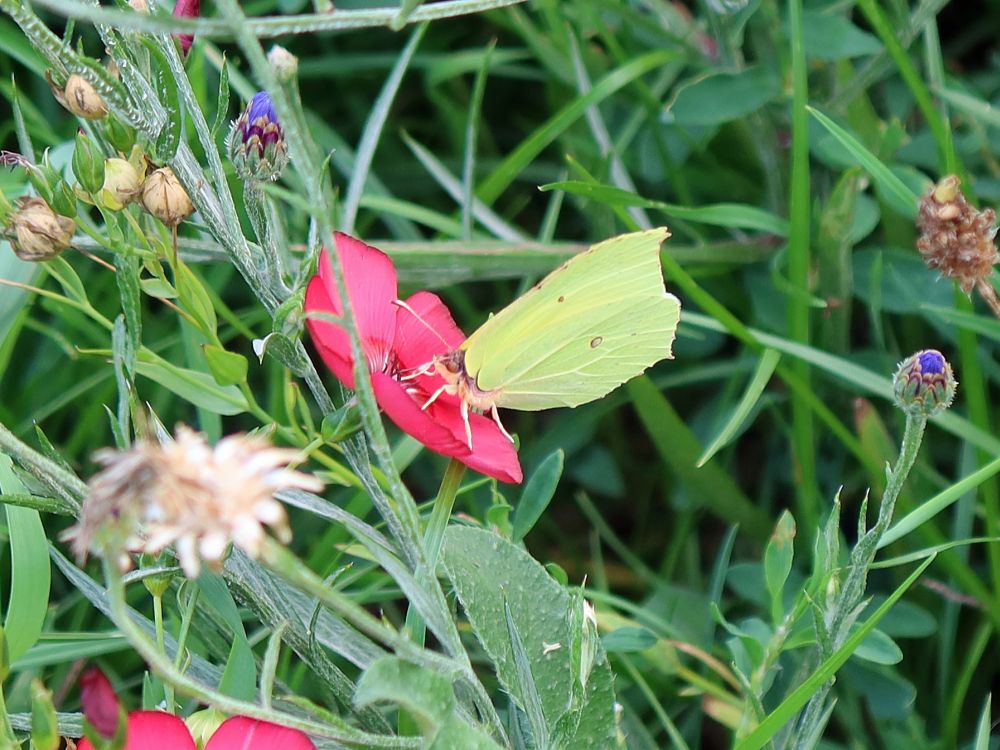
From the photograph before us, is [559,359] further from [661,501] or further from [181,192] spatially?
[661,501]

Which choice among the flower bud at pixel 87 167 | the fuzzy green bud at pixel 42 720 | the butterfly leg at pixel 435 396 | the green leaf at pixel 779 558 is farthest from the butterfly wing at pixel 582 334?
the fuzzy green bud at pixel 42 720

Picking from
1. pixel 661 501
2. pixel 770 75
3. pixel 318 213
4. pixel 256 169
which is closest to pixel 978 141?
pixel 770 75

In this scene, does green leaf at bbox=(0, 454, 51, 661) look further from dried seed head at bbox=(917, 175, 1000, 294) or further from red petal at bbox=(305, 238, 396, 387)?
dried seed head at bbox=(917, 175, 1000, 294)

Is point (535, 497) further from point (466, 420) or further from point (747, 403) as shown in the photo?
point (747, 403)

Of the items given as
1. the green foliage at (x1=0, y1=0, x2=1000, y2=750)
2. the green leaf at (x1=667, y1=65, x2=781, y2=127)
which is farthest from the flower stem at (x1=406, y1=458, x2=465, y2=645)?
the green leaf at (x1=667, y1=65, x2=781, y2=127)

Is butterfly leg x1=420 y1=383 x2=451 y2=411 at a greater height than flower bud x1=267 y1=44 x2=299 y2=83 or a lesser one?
lesser

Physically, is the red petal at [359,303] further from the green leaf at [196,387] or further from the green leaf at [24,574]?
the green leaf at [24,574]
